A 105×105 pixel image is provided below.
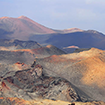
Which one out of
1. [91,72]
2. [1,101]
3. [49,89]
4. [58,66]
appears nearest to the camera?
[1,101]

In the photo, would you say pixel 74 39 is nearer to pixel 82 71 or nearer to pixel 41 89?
pixel 82 71

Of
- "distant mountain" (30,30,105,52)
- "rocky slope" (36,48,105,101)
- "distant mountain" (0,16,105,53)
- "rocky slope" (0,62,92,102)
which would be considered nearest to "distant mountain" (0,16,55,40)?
"distant mountain" (0,16,105,53)

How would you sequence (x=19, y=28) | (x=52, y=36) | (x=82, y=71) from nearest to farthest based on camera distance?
(x=82, y=71) < (x=52, y=36) < (x=19, y=28)

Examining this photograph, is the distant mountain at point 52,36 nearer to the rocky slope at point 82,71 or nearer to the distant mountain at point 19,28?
the distant mountain at point 19,28

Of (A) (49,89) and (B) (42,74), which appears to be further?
(B) (42,74)

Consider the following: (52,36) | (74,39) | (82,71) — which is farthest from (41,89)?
(52,36)

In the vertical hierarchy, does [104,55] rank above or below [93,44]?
above

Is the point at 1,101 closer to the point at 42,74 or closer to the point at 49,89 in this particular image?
the point at 49,89

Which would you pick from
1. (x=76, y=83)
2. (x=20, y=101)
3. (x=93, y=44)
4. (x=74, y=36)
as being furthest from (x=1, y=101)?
(x=74, y=36)

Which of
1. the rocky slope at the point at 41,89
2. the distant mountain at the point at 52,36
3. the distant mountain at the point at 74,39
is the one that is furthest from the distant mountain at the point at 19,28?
the rocky slope at the point at 41,89

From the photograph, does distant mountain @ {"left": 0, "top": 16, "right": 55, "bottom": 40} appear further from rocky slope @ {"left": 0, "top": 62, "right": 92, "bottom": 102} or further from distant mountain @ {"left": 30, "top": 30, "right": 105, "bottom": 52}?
rocky slope @ {"left": 0, "top": 62, "right": 92, "bottom": 102}
